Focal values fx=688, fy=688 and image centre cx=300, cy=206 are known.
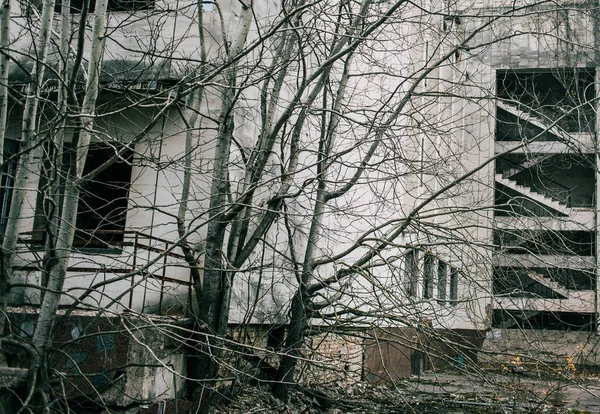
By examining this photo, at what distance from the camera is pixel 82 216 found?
1235cm

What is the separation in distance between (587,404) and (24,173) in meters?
11.3

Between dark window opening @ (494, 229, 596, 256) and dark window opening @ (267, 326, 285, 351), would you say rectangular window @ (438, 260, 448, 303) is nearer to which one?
dark window opening @ (494, 229, 596, 256)

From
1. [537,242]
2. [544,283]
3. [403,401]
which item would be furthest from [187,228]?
[544,283]

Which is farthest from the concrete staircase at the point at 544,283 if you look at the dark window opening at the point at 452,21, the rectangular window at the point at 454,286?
the dark window opening at the point at 452,21

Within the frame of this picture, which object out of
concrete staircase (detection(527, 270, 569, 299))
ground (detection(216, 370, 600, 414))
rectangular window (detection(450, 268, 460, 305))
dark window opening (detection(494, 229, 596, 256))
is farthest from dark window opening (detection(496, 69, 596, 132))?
ground (detection(216, 370, 600, 414))

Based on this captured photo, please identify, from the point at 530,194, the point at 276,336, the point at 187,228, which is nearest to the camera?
the point at 187,228

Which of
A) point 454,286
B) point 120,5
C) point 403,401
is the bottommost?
point 403,401

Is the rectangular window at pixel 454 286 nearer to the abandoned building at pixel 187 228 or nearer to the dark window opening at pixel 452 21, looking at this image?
the abandoned building at pixel 187 228

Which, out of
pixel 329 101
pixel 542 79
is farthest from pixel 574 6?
pixel 542 79

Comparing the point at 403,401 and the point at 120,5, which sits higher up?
the point at 120,5

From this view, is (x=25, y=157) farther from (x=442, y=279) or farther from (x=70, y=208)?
(x=442, y=279)

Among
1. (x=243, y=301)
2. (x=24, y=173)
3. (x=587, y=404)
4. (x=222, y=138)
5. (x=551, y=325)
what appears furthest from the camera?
(x=551, y=325)

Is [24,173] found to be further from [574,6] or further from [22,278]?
[574,6]

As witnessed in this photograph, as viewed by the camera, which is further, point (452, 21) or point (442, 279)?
point (442, 279)
